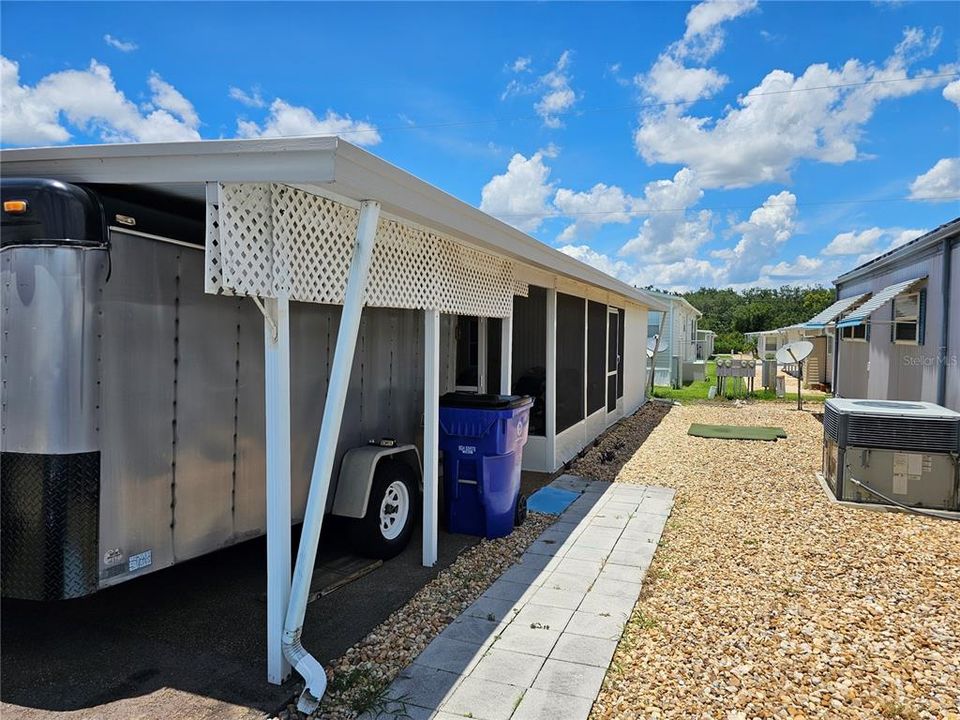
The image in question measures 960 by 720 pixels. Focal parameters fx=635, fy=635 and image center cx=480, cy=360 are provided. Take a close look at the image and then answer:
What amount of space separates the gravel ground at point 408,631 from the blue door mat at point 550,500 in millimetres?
994

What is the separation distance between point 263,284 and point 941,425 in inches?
249

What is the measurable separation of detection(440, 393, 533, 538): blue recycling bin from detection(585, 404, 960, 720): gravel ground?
1309 millimetres

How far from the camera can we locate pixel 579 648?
3434 millimetres

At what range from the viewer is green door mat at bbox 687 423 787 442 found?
1063cm

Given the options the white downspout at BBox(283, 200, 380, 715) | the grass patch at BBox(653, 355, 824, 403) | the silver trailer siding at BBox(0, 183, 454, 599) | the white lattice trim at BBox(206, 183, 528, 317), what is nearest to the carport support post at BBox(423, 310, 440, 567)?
the white lattice trim at BBox(206, 183, 528, 317)

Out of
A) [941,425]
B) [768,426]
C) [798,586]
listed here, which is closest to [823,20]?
[768,426]

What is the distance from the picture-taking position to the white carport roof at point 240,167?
2.64 m

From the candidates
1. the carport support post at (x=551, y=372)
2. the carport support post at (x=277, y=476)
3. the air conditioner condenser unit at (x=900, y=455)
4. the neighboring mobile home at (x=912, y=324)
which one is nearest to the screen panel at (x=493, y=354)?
the carport support post at (x=551, y=372)

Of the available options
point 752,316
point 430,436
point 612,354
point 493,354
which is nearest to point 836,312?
point 612,354

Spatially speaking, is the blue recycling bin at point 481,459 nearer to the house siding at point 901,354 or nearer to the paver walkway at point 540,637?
the paver walkway at point 540,637

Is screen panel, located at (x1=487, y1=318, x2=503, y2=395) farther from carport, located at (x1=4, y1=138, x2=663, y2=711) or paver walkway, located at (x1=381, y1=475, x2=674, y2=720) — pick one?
carport, located at (x1=4, y1=138, x2=663, y2=711)

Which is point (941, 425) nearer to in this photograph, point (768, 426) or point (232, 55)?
point (768, 426)

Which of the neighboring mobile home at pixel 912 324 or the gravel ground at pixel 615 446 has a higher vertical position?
the neighboring mobile home at pixel 912 324

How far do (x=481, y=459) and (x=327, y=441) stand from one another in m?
2.14
